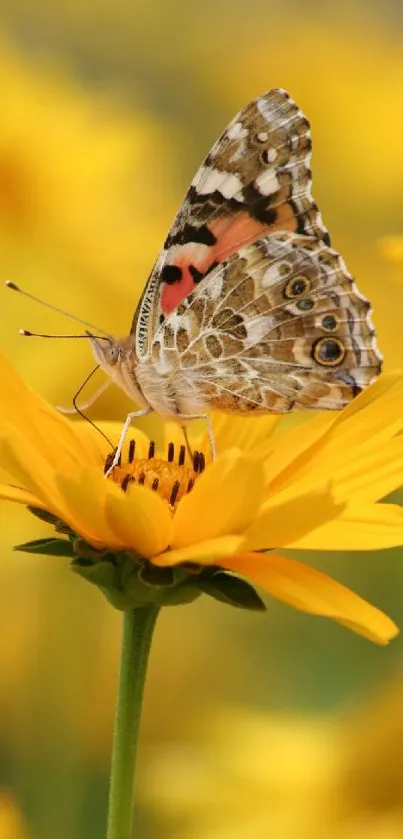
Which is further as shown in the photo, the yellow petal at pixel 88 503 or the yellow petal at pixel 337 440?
the yellow petal at pixel 337 440

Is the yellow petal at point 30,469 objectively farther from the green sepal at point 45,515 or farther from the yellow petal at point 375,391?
the yellow petal at point 375,391

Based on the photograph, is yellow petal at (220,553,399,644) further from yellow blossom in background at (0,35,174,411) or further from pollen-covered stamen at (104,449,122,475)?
yellow blossom in background at (0,35,174,411)

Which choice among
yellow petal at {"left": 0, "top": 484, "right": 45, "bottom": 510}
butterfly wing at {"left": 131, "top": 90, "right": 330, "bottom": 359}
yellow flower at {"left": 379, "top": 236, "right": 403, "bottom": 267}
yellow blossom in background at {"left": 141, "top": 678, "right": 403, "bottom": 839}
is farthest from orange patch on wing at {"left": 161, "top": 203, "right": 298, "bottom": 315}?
yellow blossom in background at {"left": 141, "top": 678, "right": 403, "bottom": 839}

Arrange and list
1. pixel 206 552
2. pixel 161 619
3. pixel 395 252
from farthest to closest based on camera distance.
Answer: pixel 161 619 < pixel 395 252 < pixel 206 552

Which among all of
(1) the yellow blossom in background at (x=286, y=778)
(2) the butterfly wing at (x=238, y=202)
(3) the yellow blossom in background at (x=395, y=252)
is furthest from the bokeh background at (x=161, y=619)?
(2) the butterfly wing at (x=238, y=202)

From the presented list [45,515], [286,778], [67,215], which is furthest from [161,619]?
[45,515]

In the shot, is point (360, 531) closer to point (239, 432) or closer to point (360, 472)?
point (360, 472)
